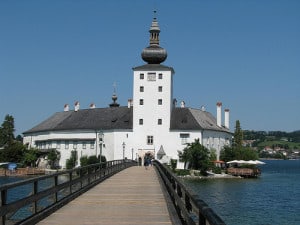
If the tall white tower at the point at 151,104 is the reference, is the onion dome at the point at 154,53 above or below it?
above

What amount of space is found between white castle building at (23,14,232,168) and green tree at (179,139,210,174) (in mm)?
2856

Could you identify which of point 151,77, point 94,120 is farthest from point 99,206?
point 94,120

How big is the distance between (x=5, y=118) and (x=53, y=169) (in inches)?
964

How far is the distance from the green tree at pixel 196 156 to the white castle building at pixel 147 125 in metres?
2.86

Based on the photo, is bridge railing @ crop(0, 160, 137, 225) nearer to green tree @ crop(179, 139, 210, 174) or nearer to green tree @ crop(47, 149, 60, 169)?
green tree @ crop(179, 139, 210, 174)

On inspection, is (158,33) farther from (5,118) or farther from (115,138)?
(5,118)

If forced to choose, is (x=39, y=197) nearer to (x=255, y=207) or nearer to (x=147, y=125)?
(x=255, y=207)

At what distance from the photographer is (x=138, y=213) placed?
15.2 m

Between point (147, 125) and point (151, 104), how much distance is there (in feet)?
11.2

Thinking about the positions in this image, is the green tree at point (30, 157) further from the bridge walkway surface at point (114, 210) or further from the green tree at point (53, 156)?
the bridge walkway surface at point (114, 210)

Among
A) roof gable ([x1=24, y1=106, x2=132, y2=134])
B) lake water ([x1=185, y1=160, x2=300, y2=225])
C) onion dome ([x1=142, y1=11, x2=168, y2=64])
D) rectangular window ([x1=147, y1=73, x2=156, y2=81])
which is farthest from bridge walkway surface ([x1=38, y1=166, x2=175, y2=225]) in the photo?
roof gable ([x1=24, y1=106, x2=132, y2=134])

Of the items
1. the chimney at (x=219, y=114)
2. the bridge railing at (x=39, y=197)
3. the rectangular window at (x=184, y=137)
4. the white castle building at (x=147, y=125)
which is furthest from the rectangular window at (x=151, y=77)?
the bridge railing at (x=39, y=197)

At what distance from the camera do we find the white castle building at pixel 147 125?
93.4 metres

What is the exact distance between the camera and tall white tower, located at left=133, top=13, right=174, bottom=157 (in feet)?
306
